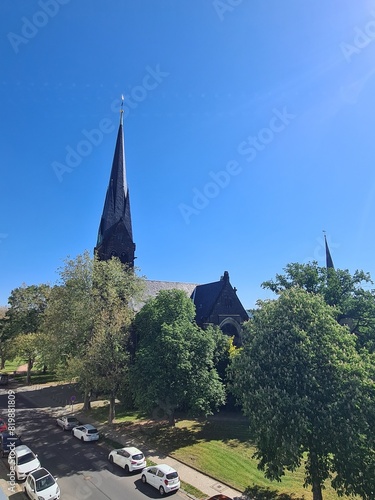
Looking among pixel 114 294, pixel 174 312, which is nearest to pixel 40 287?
pixel 114 294

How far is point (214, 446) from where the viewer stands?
26.5 meters

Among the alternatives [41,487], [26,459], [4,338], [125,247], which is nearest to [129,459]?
Answer: [41,487]

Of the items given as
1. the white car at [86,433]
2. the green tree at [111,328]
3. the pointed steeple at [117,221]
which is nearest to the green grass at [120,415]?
the green tree at [111,328]

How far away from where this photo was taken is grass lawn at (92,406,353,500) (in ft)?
67.3

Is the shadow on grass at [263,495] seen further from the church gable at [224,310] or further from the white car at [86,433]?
the church gable at [224,310]

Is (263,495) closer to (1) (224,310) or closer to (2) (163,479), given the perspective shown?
(2) (163,479)

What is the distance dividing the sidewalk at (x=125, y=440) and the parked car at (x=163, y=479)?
1732mm

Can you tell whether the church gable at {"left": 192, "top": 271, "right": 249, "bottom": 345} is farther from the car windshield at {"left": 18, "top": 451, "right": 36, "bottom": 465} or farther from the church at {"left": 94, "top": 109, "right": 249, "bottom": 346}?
the car windshield at {"left": 18, "top": 451, "right": 36, "bottom": 465}

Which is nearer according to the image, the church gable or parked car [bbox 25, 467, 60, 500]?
parked car [bbox 25, 467, 60, 500]

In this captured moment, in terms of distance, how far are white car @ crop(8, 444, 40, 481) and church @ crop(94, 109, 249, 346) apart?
26973 mm

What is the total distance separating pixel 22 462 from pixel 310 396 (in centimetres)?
1816

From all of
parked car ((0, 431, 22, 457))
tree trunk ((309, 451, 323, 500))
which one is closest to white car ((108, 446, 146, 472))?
parked car ((0, 431, 22, 457))

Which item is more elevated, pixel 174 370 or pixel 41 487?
pixel 174 370

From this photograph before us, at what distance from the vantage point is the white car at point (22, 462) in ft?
65.5
